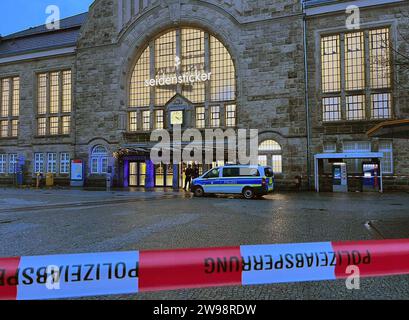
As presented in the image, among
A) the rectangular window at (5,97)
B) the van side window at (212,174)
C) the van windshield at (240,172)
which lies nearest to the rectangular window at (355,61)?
the van windshield at (240,172)

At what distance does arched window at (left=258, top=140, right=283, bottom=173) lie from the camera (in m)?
24.5

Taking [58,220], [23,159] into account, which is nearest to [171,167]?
[23,159]

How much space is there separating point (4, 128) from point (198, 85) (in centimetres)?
2162

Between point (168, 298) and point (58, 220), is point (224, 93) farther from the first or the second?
point (168, 298)

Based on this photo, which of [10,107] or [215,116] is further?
[10,107]

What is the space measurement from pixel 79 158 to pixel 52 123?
5.46m

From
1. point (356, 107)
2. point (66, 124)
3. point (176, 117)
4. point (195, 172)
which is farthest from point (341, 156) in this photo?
point (66, 124)

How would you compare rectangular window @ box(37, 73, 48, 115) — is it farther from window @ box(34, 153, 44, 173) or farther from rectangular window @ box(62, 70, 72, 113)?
window @ box(34, 153, 44, 173)

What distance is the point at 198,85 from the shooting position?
27.5 metres

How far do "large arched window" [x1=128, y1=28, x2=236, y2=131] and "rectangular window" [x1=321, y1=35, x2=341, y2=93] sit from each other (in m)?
6.81

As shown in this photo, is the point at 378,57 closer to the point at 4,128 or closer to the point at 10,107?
the point at 10,107

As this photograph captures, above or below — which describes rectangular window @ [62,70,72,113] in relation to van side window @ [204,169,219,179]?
above

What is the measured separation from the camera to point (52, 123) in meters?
32.2

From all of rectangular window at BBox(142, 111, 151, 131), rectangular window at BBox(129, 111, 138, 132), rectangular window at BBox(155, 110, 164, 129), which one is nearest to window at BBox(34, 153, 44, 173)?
rectangular window at BBox(129, 111, 138, 132)
